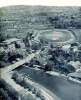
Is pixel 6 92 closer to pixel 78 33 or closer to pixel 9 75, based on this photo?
pixel 9 75

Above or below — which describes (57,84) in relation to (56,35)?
below

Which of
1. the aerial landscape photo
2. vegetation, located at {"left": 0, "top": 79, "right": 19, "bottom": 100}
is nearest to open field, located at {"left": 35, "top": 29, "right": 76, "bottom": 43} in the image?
the aerial landscape photo

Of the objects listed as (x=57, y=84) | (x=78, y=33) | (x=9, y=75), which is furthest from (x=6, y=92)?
(x=78, y=33)

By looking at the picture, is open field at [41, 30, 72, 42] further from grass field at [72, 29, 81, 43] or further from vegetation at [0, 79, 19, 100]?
vegetation at [0, 79, 19, 100]

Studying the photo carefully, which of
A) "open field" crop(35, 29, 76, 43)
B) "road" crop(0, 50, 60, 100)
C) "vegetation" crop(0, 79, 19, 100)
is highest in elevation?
"open field" crop(35, 29, 76, 43)

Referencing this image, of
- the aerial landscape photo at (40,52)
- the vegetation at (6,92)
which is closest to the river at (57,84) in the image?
the aerial landscape photo at (40,52)

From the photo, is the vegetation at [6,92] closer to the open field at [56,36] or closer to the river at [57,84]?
the river at [57,84]
